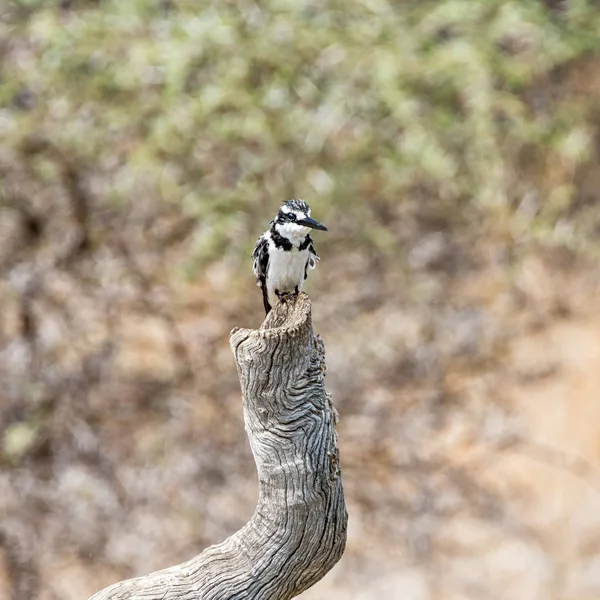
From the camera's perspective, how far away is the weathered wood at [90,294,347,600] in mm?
2389

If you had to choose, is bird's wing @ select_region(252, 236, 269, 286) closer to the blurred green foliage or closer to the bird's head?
the bird's head

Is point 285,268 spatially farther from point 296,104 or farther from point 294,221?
point 296,104

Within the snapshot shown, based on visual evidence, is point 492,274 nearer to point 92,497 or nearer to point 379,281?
point 379,281

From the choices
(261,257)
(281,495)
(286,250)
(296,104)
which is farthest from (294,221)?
(296,104)

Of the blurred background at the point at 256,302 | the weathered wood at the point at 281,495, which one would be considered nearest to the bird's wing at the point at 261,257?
the weathered wood at the point at 281,495

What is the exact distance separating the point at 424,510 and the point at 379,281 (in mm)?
1714

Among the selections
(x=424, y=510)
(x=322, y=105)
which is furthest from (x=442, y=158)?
(x=424, y=510)

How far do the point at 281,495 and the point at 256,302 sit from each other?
444cm

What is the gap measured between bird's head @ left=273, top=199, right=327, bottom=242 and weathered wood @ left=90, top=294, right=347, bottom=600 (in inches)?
53.7

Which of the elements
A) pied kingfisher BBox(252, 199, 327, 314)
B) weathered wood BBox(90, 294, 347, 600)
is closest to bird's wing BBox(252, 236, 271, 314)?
pied kingfisher BBox(252, 199, 327, 314)

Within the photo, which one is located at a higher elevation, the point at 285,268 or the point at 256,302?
the point at 256,302

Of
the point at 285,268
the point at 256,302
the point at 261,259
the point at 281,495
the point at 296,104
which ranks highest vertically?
the point at 296,104

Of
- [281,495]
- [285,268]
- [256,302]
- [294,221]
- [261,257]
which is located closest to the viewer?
[281,495]

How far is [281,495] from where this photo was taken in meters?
2.40
